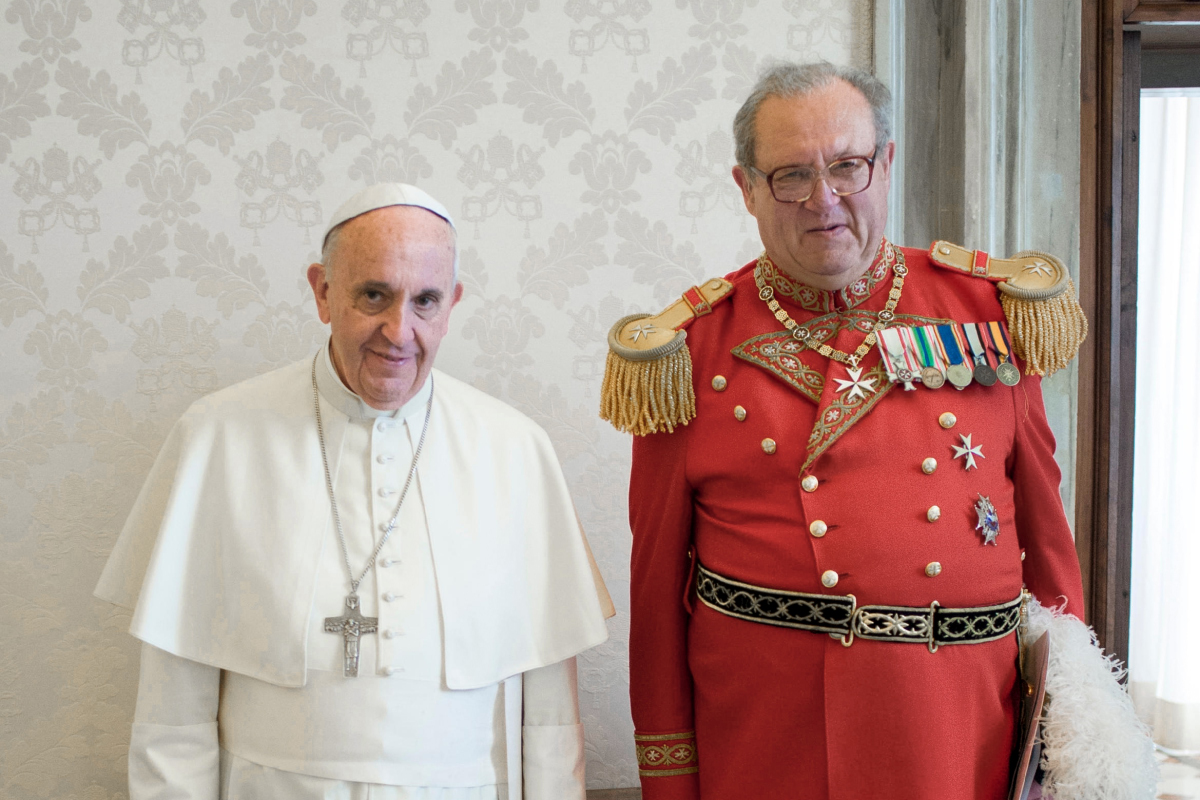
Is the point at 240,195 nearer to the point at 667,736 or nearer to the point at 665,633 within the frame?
the point at 665,633

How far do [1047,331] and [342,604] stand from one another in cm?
133

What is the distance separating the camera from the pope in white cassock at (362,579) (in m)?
1.69

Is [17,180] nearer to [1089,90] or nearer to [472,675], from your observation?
[472,675]

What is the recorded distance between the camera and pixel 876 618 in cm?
159

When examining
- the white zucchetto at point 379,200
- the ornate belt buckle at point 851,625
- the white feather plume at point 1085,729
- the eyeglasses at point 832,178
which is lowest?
the white feather plume at point 1085,729

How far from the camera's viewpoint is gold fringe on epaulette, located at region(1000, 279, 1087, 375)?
5.48 ft

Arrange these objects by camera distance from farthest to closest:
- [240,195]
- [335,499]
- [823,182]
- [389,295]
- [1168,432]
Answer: [1168,432] < [240,195] < [335,499] < [389,295] < [823,182]

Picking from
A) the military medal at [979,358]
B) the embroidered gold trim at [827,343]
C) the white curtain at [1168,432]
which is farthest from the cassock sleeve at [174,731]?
the white curtain at [1168,432]

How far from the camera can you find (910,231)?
2.63 meters

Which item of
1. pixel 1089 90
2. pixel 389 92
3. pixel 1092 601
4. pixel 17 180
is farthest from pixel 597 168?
pixel 1092 601

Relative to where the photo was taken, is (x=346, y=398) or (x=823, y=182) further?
(x=346, y=398)

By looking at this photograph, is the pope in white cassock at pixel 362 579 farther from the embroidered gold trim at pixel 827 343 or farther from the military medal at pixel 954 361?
the military medal at pixel 954 361

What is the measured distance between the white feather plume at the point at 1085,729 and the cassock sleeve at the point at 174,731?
4.80 ft

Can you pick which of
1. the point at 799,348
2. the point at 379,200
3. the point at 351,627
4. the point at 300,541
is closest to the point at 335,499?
the point at 300,541
